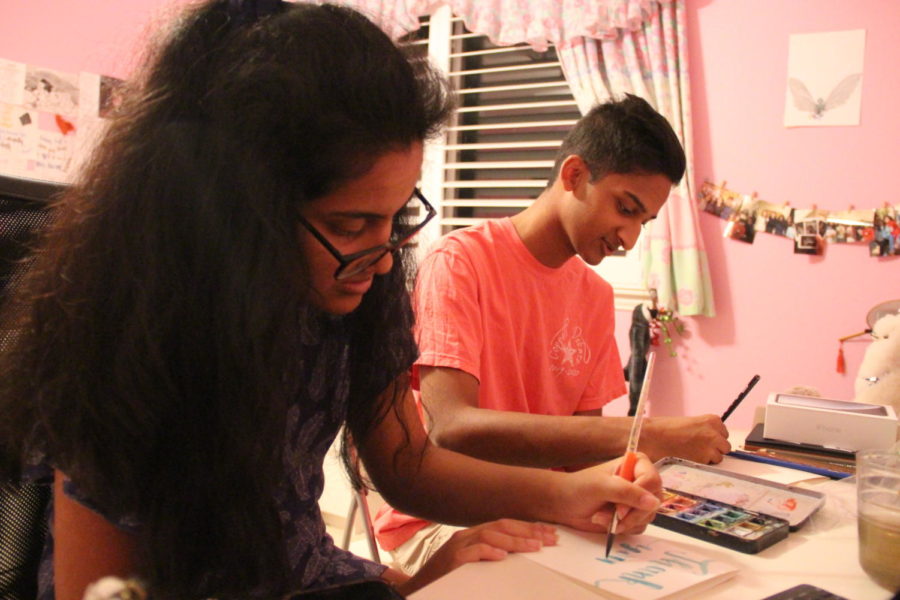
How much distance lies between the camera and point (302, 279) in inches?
26.4

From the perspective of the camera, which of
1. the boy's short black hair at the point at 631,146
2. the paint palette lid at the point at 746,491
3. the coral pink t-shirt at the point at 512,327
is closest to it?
the paint palette lid at the point at 746,491

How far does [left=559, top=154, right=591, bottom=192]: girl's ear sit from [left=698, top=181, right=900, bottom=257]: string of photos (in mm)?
1147

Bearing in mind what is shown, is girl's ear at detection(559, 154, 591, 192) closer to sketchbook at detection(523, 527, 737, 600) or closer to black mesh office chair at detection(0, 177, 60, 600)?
sketchbook at detection(523, 527, 737, 600)

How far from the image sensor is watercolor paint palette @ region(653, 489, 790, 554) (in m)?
0.78

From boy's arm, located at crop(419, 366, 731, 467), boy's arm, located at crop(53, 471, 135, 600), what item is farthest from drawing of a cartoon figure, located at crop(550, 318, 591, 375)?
boy's arm, located at crop(53, 471, 135, 600)

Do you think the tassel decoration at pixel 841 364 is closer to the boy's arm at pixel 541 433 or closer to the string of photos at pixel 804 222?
the string of photos at pixel 804 222

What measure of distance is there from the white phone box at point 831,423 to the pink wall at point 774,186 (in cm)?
121

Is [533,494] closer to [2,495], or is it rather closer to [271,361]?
[271,361]

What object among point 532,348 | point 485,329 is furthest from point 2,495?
point 532,348

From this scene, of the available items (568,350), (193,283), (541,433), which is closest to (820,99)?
(568,350)

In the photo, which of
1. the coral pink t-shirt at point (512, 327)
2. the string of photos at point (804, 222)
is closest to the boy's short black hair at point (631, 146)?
the coral pink t-shirt at point (512, 327)

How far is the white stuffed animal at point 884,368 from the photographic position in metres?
1.49

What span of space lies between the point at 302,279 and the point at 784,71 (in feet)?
7.25

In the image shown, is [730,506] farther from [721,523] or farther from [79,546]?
[79,546]
